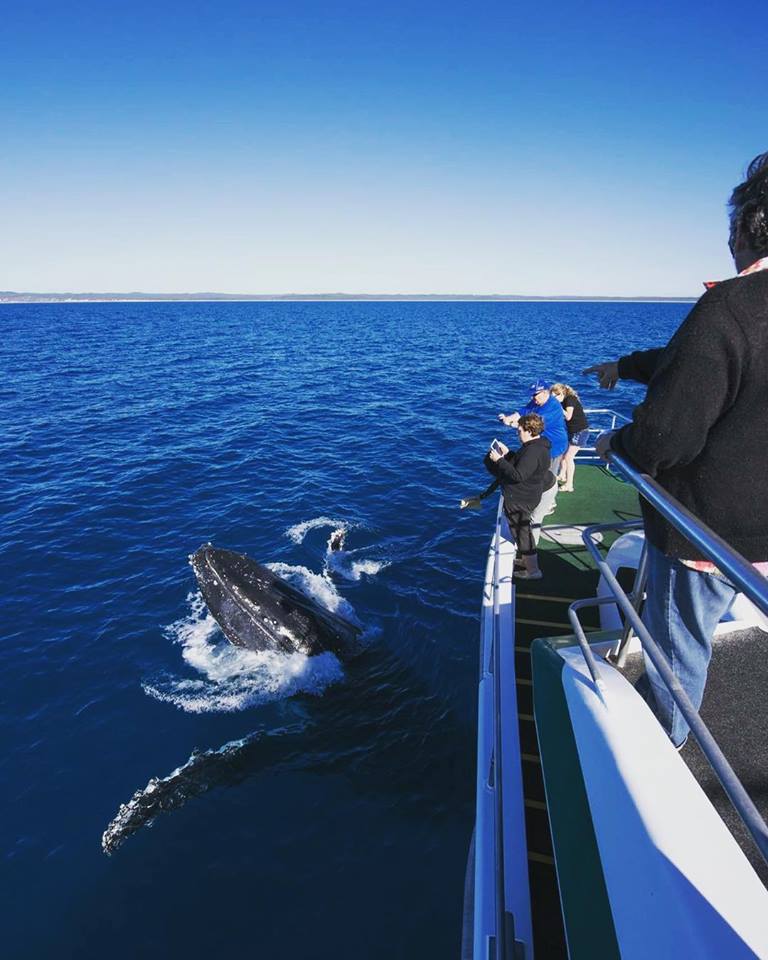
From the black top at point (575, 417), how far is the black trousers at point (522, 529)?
14.1ft

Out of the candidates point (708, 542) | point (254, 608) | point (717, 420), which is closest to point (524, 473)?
point (254, 608)

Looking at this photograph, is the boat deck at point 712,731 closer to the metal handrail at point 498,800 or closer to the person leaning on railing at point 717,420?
the metal handrail at point 498,800

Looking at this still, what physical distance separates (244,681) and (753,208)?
9815 mm

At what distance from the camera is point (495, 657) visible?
6262mm

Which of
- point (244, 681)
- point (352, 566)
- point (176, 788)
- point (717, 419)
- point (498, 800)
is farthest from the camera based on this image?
point (352, 566)

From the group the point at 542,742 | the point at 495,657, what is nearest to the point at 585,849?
the point at 542,742

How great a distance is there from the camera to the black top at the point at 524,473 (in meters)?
8.12

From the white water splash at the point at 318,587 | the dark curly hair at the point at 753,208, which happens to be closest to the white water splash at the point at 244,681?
the white water splash at the point at 318,587

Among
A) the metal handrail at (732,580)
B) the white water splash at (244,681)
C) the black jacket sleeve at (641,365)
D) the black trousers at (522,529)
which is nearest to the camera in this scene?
the metal handrail at (732,580)

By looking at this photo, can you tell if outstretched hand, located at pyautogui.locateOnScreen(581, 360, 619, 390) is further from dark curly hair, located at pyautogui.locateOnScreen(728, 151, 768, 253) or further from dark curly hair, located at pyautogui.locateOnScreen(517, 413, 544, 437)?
dark curly hair, located at pyautogui.locateOnScreen(517, 413, 544, 437)

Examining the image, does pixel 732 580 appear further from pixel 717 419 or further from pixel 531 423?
pixel 531 423

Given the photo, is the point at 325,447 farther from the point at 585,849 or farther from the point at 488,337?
the point at 488,337

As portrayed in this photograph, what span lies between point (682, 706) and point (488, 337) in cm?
7562

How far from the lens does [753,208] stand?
2.15 meters
